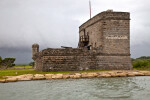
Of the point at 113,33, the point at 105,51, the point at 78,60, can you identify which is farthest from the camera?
the point at 113,33

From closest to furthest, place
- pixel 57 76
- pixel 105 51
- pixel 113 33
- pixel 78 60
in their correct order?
pixel 57 76 < pixel 78 60 < pixel 105 51 < pixel 113 33

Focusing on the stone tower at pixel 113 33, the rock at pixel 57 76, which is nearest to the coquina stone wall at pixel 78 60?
the stone tower at pixel 113 33

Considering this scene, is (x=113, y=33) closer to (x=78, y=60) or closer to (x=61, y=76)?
(x=78, y=60)

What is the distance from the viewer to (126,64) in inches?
963

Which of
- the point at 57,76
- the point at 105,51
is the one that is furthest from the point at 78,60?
the point at 57,76

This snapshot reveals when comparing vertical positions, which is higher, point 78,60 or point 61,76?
point 78,60

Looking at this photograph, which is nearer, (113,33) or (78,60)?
(78,60)

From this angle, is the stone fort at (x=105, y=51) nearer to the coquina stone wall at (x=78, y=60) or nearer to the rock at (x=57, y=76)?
the coquina stone wall at (x=78, y=60)

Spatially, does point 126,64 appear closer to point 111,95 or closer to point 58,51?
point 58,51

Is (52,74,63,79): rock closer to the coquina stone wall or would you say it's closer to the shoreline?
the shoreline

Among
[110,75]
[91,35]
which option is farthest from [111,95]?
[91,35]

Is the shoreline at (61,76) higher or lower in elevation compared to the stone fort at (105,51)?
lower

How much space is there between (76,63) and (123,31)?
7.07 metres

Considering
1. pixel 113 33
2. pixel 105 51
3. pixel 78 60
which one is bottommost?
pixel 78 60
